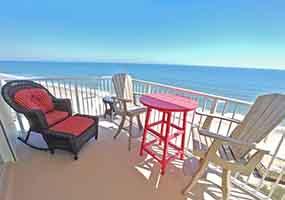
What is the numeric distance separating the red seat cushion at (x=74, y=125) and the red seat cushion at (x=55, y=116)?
0.09 meters

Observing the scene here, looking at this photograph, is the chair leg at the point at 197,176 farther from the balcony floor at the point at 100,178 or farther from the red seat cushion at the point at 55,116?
the red seat cushion at the point at 55,116

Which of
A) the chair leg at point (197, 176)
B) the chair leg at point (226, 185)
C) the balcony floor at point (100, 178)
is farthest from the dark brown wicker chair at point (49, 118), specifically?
the chair leg at point (226, 185)

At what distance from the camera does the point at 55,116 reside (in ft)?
9.51

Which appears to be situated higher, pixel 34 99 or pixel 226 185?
pixel 34 99

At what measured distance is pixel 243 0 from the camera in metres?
7.59

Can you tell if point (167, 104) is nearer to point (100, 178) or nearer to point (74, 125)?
point (100, 178)

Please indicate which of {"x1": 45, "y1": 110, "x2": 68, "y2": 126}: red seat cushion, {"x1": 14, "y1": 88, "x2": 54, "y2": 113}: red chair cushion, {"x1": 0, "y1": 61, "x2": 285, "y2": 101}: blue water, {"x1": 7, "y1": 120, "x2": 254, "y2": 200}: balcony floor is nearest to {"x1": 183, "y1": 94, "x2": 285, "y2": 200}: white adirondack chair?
{"x1": 7, "y1": 120, "x2": 254, "y2": 200}: balcony floor

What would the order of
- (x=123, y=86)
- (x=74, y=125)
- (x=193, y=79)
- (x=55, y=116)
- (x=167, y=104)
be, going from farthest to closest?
(x=193, y=79), (x=123, y=86), (x=55, y=116), (x=74, y=125), (x=167, y=104)

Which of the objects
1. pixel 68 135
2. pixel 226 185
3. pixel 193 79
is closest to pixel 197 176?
pixel 226 185

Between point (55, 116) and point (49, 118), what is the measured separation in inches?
4.3

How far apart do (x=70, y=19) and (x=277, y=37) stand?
1470 cm

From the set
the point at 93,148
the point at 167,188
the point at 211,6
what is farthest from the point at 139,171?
the point at 211,6

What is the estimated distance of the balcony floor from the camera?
1926mm

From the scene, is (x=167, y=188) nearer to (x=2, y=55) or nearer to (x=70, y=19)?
(x=2, y=55)
